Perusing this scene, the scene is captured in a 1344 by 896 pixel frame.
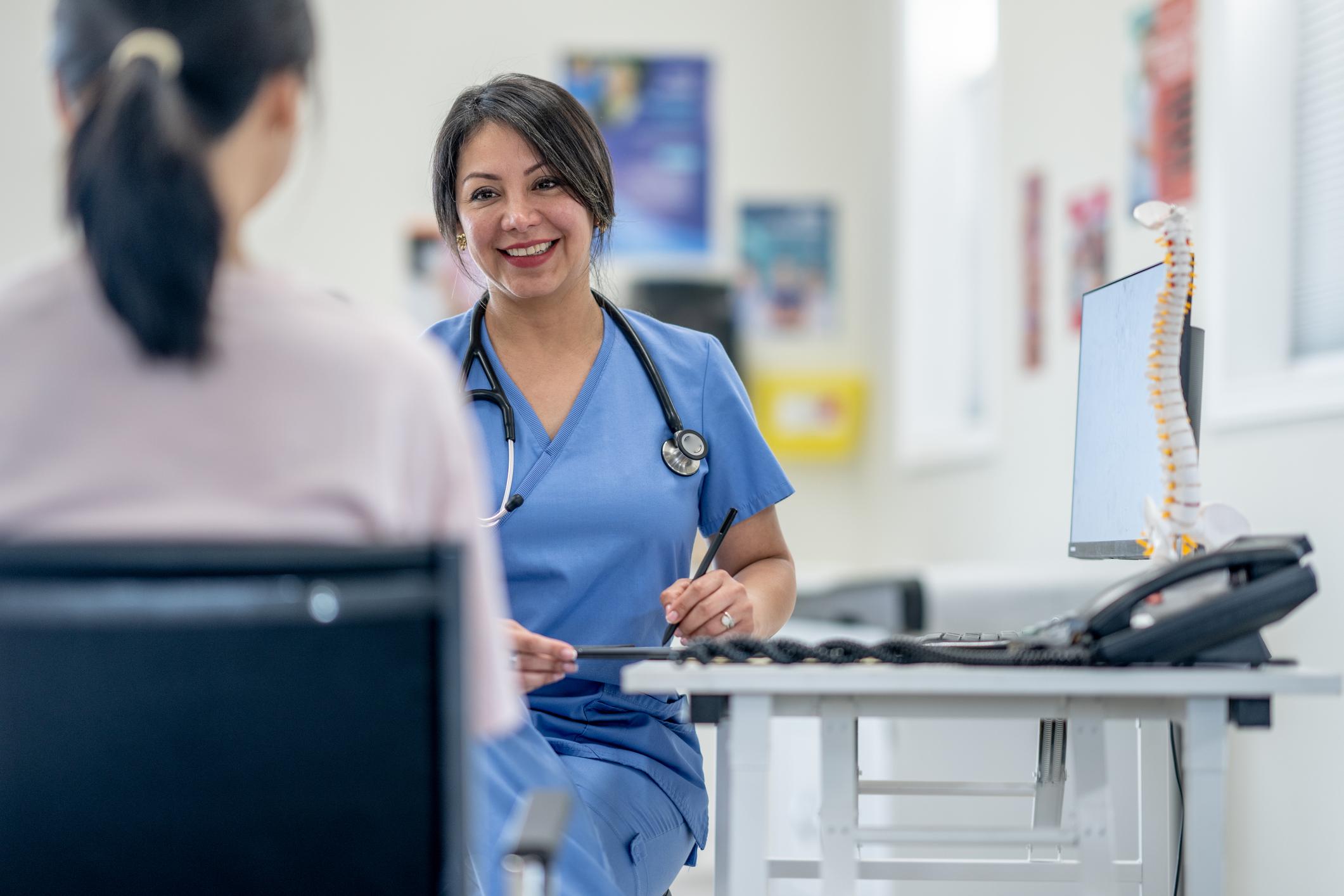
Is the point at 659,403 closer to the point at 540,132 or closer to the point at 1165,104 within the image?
the point at 540,132

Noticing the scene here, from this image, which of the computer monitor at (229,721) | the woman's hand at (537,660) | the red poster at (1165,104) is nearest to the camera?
the computer monitor at (229,721)

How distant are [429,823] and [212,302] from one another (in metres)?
0.31

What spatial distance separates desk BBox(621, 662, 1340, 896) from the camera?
99 cm

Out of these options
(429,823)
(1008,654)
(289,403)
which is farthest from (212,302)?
(1008,654)

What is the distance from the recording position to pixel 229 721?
711 mm

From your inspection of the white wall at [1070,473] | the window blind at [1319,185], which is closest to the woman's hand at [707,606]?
the white wall at [1070,473]

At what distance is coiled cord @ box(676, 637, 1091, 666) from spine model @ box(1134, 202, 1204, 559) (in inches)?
7.5

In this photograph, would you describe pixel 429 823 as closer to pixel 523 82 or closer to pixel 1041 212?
pixel 523 82

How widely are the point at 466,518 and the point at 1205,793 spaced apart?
23.7 inches

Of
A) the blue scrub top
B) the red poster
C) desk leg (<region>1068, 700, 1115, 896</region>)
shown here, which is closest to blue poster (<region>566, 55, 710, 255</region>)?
the red poster

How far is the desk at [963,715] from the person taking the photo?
0.99 m

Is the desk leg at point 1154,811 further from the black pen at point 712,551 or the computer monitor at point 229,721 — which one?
the computer monitor at point 229,721

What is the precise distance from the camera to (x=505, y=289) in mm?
1573

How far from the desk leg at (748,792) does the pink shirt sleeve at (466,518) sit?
275 mm
